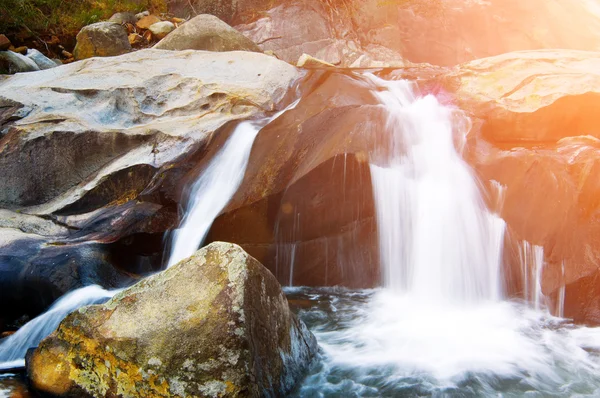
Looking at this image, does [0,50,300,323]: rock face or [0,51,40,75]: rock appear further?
[0,51,40,75]: rock

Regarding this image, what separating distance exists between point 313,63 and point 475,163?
18.6ft

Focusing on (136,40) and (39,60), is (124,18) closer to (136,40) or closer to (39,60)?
(136,40)

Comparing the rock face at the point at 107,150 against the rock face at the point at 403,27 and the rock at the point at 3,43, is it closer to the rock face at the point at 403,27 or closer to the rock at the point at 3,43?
the rock at the point at 3,43

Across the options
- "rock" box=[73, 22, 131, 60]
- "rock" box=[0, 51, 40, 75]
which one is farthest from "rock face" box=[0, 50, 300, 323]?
"rock" box=[73, 22, 131, 60]

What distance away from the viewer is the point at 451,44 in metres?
14.8

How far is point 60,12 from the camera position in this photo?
14047 mm

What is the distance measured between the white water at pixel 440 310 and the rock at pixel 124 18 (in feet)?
32.4

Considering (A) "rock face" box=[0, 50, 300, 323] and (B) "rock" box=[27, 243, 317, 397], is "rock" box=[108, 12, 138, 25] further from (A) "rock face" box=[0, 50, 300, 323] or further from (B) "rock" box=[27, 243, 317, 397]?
(B) "rock" box=[27, 243, 317, 397]

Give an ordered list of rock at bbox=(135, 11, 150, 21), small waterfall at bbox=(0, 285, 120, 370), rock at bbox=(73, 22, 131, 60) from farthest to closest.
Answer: rock at bbox=(135, 11, 150, 21)
rock at bbox=(73, 22, 131, 60)
small waterfall at bbox=(0, 285, 120, 370)

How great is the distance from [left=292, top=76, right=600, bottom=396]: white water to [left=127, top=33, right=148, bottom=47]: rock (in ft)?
29.1

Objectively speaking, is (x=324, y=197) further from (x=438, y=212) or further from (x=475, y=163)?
(x=475, y=163)

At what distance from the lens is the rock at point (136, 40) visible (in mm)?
13438

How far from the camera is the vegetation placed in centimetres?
1280

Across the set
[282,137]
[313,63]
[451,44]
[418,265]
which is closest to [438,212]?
[418,265]
